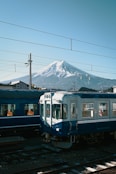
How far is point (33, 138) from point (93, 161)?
8.62 metres

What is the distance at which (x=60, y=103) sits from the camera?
15.8 metres

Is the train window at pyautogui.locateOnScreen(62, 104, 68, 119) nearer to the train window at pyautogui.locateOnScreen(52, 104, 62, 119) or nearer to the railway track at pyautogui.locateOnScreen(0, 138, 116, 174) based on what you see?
the train window at pyautogui.locateOnScreen(52, 104, 62, 119)

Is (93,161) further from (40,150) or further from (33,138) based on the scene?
(33,138)

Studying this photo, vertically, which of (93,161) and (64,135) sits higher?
(64,135)

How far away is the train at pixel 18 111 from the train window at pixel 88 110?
5.39 meters

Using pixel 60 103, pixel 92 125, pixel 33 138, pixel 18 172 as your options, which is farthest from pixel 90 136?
pixel 18 172

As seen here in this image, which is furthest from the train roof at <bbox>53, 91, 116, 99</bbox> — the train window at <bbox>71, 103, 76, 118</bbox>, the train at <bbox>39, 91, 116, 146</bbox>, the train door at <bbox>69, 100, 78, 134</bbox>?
the train window at <bbox>71, 103, 76, 118</bbox>

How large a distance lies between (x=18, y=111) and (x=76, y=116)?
556cm

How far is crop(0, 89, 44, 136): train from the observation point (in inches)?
754

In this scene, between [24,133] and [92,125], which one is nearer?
[92,125]

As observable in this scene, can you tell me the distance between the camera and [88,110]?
55.5 feet

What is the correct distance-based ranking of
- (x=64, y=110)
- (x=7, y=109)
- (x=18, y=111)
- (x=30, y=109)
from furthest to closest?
(x=30, y=109), (x=18, y=111), (x=7, y=109), (x=64, y=110)

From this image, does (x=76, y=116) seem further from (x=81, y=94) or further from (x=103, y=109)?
(x=103, y=109)

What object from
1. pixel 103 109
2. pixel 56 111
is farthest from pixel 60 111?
pixel 103 109
